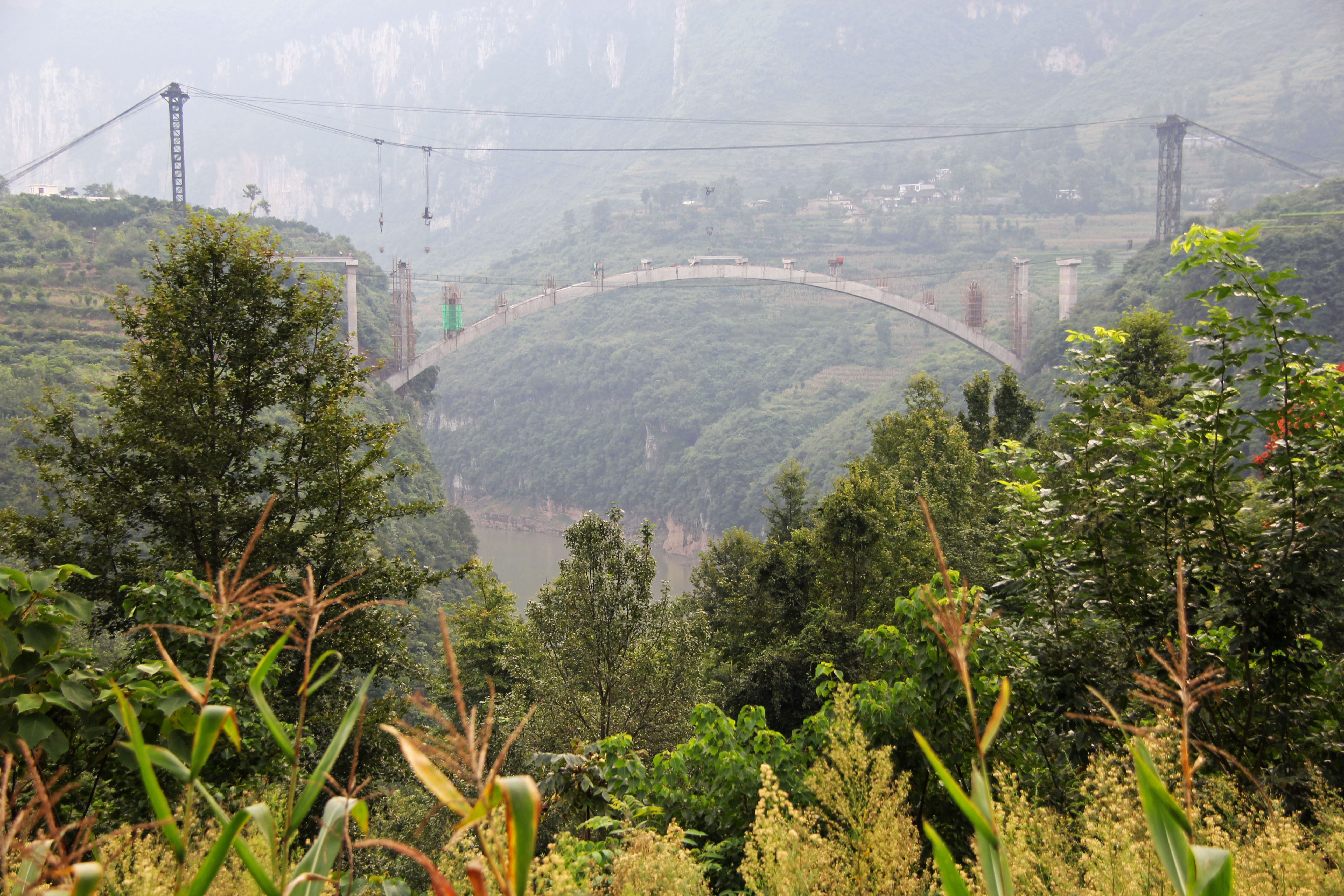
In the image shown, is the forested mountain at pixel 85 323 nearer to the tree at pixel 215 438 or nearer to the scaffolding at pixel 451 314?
the scaffolding at pixel 451 314

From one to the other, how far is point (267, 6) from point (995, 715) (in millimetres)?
229005

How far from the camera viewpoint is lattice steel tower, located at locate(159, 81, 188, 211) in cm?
3547

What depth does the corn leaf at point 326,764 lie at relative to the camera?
1031 mm

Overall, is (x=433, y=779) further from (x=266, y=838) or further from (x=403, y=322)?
(x=403, y=322)

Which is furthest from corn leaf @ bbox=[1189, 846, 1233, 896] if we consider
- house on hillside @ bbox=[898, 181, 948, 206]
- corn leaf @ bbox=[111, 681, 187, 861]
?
house on hillside @ bbox=[898, 181, 948, 206]

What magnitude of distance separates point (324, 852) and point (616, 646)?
10970 millimetres

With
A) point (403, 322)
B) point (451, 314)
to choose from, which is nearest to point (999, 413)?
point (403, 322)

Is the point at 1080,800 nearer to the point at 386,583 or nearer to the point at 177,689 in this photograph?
the point at 177,689

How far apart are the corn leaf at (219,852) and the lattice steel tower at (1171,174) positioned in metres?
54.9

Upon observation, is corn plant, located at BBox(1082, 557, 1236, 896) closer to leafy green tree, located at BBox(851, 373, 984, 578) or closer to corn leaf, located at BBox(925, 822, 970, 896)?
corn leaf, located at BBox(925, 822, 970, 896)

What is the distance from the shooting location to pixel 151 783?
1075 mm

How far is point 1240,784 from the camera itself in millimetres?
3588

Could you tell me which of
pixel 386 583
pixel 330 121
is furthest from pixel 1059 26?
pixel 386 583

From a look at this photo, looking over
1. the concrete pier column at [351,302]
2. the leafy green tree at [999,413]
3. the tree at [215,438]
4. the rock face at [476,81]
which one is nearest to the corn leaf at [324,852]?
the tree at [215,438]
